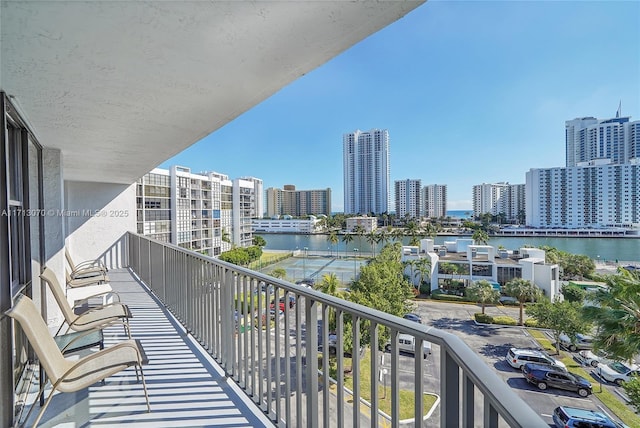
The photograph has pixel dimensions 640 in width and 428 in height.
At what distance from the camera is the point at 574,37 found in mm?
14664

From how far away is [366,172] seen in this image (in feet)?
260

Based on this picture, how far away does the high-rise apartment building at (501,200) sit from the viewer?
73.3 meters

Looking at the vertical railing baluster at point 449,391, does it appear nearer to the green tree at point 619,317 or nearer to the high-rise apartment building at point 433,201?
the green tree at point 619,317

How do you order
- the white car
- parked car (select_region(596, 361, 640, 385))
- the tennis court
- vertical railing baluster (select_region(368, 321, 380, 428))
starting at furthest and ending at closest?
the tennis court, the white car, parked car (select_region(596, 361, 640, 385)), vertical railing baluster (select_region(368, 321, 380, 428))

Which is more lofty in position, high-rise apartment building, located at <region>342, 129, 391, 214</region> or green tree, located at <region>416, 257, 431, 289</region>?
high-rise apartment building, located at <region>342, 129, 391, 214</region>

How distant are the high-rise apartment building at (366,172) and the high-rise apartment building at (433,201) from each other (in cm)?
1030

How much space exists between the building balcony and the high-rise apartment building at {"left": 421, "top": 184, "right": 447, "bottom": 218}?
276 ft

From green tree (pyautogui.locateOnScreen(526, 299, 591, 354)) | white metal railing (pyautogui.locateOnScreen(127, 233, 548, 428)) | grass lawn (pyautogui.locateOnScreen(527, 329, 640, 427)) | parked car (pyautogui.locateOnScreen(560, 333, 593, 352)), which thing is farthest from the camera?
parked car (pyautogui.locateOnScreen(560, 333, 593, 352))

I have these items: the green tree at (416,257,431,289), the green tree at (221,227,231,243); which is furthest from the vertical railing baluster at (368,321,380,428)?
the green tree at (221,227,231,243)

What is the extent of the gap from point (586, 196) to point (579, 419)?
58.8 metres

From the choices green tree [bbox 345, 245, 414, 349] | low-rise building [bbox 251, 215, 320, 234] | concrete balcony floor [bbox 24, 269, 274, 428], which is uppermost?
concrete balcony floor [bbox 24, 269, 274, 428]

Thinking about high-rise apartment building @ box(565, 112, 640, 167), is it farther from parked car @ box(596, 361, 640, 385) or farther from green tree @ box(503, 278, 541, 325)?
parked car @ box(596, 361, 640, 385)

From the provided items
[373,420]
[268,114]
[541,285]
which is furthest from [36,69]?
[268,114]

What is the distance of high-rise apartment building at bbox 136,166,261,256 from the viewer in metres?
32.4
